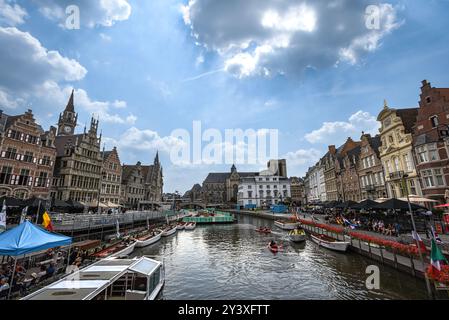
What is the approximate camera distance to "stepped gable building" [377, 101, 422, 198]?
3278 centimetres

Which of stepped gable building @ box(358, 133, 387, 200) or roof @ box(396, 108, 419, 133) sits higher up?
roof @ box(396, 108, 419, 133)

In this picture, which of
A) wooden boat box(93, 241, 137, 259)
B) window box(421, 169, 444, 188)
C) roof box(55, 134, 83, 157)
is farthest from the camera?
roof box(55, 134, 83, 157)

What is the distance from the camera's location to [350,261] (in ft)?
67.9

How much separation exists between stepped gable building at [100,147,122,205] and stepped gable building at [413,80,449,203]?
6539 centimetres

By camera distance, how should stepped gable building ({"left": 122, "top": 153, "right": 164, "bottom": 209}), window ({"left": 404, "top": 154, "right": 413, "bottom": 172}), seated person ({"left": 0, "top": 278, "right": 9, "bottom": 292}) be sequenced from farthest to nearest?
stepped gable building ({"left": 122, "top": 153, "right": 164, "bottom": 209})
window ({"left": 404, "top": 154, "right": 413, "bottom": 172})
seated person ({"left": 0, "top": 278, "right": 9, "bottom": 292})

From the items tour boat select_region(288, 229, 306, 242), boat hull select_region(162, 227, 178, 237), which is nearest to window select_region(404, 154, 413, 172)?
tour boat select_region(288, 229, 306, 242)

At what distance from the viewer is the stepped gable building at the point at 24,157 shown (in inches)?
1347

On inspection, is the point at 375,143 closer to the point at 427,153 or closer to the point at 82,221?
the point at 427,153

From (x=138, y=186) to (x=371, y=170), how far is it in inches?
2727

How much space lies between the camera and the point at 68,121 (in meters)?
76.1

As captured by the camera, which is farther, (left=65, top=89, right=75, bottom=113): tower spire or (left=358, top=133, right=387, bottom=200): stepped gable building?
(left=65, top=89, right=75, bottom=113): tower spire

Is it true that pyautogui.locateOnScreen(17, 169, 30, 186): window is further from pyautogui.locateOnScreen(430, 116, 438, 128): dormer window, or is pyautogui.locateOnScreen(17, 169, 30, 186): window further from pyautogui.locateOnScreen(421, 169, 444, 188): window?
pyautogui.locateOnScreen(430, 116, 438, 128): dormer window
